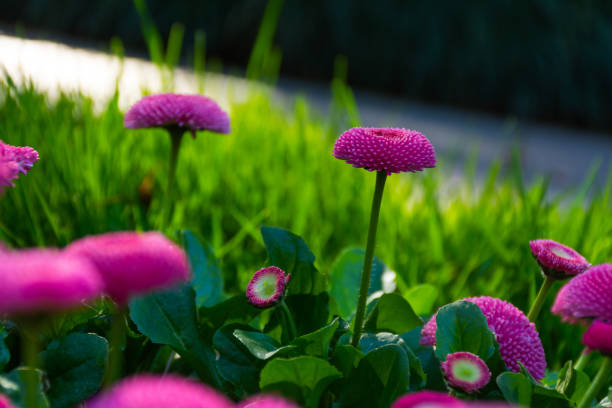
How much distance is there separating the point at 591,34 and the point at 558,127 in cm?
95

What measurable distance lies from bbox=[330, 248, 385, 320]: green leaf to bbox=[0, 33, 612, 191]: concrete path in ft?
5.27

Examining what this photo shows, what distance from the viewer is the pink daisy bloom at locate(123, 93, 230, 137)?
901 mm

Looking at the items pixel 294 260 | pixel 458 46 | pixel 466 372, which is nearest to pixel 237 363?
pixel 294 260

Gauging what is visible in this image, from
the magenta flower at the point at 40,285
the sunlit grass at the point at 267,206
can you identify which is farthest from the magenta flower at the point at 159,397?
the sunlit grass at the point at 267,206

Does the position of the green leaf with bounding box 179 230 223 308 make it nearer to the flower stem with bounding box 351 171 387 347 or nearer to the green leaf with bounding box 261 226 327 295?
the green leaf with bounding box 261 226 327 295

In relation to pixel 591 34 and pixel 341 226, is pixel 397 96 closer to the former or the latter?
pixel 591 34

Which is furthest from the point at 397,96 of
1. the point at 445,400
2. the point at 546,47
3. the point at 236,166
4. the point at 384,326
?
the point at 445,400

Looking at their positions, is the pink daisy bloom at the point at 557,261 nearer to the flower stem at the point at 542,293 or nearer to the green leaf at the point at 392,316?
the flower stem at the point at 542,293

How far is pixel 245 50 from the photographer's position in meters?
6.44

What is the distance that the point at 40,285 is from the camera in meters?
0.30

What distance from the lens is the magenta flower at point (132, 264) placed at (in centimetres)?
37

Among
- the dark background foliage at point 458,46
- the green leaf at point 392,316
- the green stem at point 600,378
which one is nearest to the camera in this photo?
the green stem at point 600,378

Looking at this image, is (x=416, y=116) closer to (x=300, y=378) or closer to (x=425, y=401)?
(x=300, y=378)

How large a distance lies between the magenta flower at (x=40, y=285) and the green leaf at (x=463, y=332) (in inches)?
18.2
